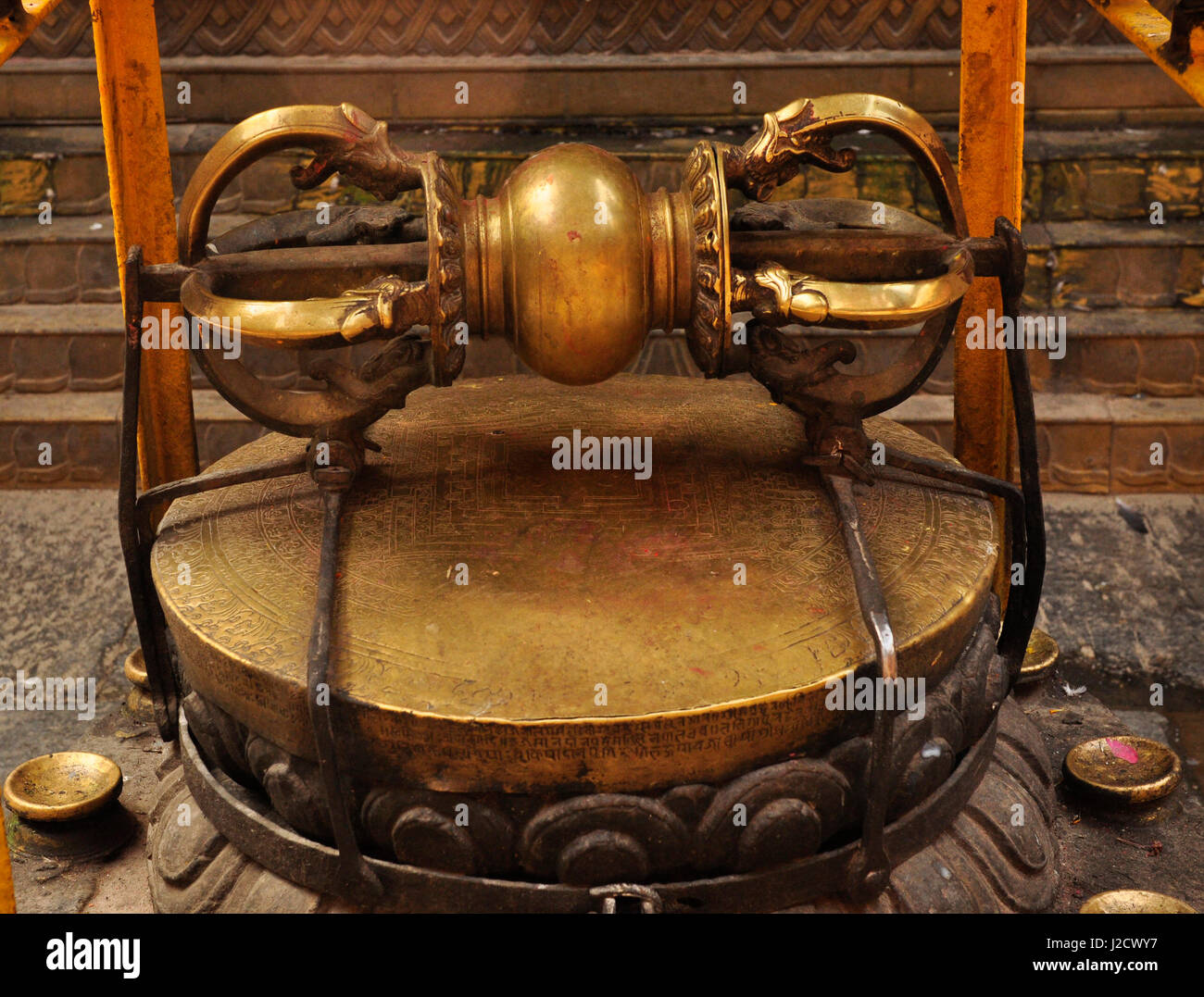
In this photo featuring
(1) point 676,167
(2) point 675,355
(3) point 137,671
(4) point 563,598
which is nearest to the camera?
(4) point 563,598

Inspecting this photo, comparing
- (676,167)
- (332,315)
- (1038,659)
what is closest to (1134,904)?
(1038,659)

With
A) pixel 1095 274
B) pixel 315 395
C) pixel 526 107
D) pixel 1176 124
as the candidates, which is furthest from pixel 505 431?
pixel 1176 124

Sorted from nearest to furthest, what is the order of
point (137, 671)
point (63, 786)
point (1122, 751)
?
point (63, 786), point (1122, 751), point (137, 671)

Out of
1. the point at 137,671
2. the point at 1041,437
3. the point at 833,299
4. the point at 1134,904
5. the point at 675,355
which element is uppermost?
the point at 833,299

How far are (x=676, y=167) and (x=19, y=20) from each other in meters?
2.07

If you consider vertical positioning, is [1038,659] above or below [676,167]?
below

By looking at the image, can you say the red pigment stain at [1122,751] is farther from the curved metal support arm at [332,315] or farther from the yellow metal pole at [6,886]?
A: the yellow metal pole at [6,886]

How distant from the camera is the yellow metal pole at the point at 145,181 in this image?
2527mm

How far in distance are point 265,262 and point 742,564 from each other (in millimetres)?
912

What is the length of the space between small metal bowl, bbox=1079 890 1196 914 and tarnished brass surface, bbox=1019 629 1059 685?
0.63 meters

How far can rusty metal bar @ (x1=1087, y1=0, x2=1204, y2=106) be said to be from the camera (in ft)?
6.06

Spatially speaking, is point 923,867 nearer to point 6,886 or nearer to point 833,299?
point 833,299

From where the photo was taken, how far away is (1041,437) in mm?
3758

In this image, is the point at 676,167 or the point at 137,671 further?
the point at 676,167
